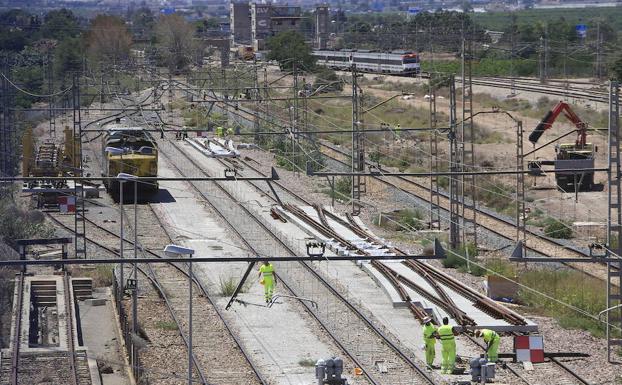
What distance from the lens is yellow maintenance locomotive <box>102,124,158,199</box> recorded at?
110ft

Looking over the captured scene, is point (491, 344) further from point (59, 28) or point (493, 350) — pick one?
point (59, 28)

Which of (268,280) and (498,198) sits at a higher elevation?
(268,280)

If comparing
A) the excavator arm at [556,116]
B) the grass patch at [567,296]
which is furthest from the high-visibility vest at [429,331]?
the excavator arm at [556,116]

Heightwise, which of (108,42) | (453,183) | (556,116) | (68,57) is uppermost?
(108,42)

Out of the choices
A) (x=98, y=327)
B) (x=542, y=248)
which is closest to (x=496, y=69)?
(x=542, y=248)

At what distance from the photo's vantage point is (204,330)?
2006cm

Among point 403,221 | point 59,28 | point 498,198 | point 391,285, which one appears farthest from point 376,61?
point 391,285

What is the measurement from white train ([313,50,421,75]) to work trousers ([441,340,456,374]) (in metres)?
47.7

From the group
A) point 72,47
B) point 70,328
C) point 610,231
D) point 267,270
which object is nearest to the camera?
point 610,231

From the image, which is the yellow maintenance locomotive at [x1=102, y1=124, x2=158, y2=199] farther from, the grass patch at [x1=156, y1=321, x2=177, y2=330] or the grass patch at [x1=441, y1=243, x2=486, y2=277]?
the grass patch at [x1=156, y1=321, x2=177, y2=330]

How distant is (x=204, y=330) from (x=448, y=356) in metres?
4.73

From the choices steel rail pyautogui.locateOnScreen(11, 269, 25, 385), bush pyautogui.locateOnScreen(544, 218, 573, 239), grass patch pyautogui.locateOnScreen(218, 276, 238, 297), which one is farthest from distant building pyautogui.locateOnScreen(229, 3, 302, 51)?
steel rail pyautogui.locateOnScreen(11, 269, 25, 385)

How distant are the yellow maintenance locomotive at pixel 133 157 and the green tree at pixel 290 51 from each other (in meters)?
27.4

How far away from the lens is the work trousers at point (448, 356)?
55.9ft
